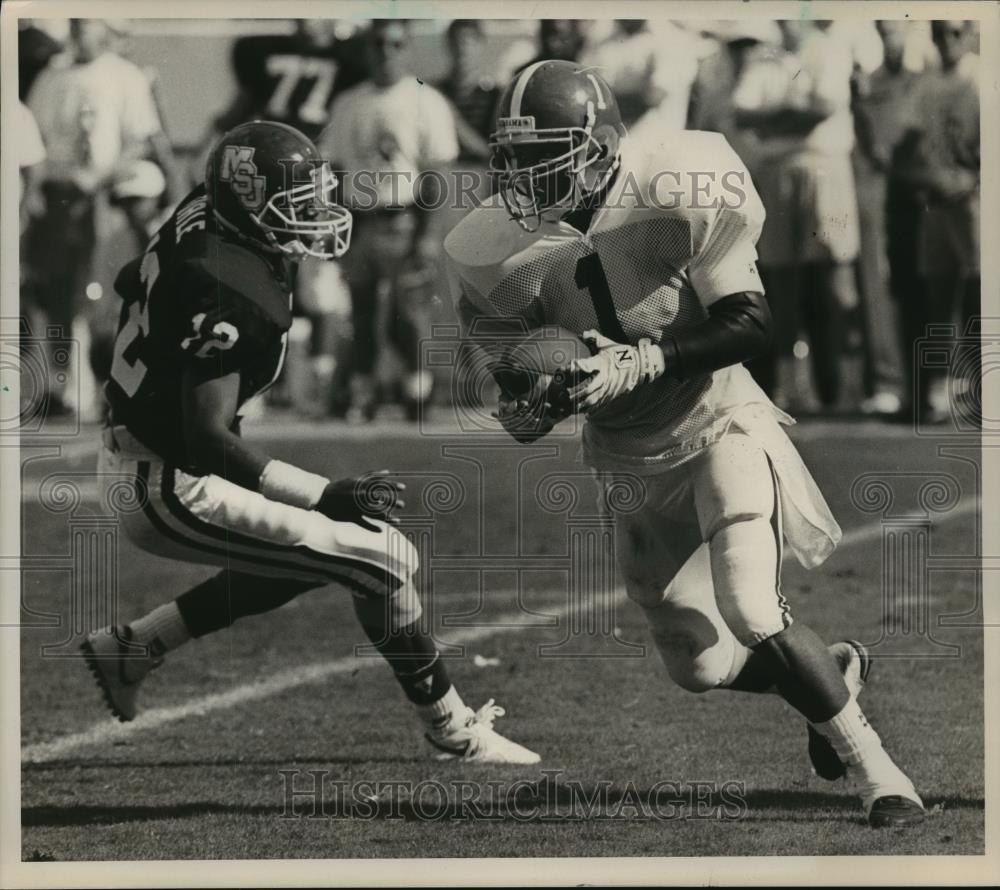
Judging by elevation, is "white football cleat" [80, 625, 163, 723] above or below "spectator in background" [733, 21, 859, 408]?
below

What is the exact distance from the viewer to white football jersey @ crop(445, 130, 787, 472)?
15.8 ft

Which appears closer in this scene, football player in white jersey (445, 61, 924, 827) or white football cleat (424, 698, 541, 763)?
football player in white jersey (445, 61, 924, 827)

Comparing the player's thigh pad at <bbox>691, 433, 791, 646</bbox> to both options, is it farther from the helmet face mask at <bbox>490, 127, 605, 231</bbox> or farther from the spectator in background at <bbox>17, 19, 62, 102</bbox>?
the spectator in background at <bbox>17, 19, 62, 102</bbox>

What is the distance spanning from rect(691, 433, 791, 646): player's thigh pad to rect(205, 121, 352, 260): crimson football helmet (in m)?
1.06

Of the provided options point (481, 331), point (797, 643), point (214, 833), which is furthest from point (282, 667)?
point (797, 643)

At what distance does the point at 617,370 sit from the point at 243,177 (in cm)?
104

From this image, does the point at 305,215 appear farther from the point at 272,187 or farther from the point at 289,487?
the point at 289,487

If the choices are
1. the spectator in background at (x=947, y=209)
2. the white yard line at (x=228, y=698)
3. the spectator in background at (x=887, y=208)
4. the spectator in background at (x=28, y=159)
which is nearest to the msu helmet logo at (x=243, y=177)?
the spectator in background at (x=28, y=159)

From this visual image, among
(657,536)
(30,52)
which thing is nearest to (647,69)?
(657,536)

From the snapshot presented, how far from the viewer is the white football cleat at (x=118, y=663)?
205 inches

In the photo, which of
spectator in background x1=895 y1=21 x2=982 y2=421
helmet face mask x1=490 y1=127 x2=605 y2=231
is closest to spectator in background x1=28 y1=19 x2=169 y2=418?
helmet face mask x1=490 y1=127 x2=605 y2=231

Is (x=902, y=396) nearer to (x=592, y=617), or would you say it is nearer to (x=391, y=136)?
(x=592, y=617)

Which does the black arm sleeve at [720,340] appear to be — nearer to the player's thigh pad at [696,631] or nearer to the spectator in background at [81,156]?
the player's thigh pad at [696,631]

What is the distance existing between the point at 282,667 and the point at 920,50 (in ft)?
7.42
